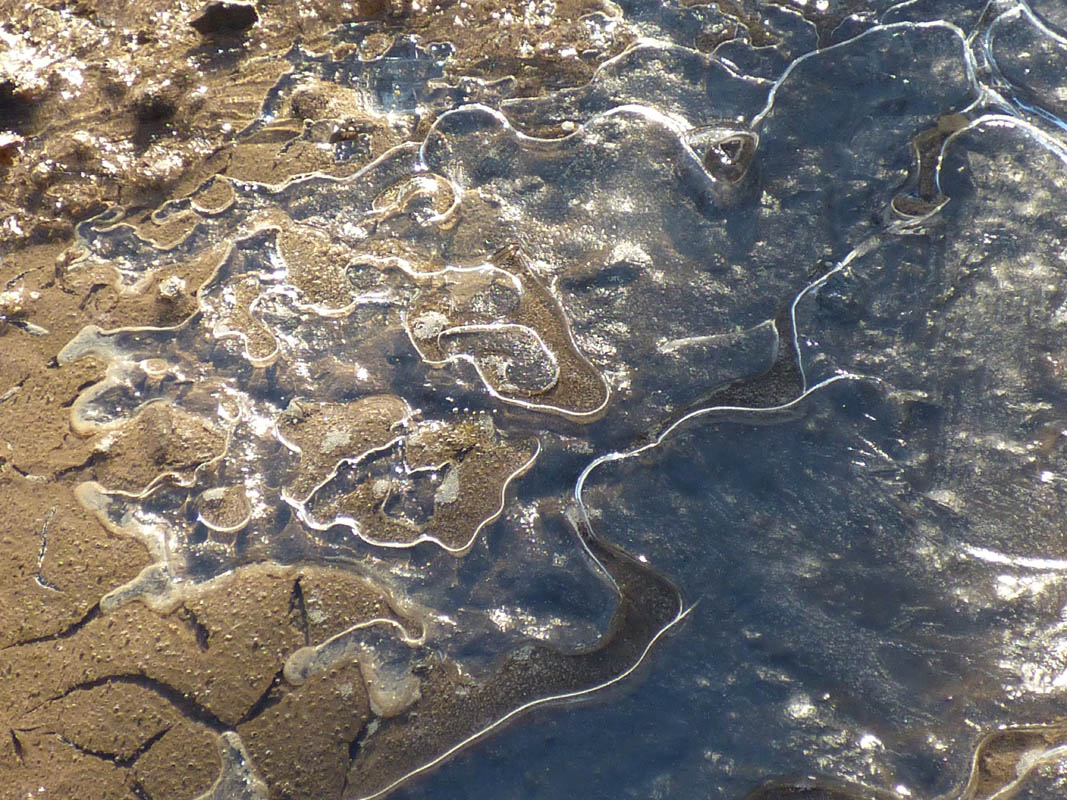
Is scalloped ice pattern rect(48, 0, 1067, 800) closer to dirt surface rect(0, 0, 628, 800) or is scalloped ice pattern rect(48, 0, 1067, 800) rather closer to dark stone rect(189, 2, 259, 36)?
dirt surface rect(0, 0, 628, 800)

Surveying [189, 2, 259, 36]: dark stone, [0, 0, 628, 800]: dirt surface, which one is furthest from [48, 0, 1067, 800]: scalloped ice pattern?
[189, 2, 259, 36]: dark stone

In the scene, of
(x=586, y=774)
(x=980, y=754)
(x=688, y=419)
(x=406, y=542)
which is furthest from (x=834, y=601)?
(x=406, y=542)

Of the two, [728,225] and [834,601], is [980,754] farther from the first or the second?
[728,225]

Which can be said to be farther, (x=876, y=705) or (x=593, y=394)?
(x=593, y=394)

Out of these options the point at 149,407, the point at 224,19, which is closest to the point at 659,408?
the point at 149,407

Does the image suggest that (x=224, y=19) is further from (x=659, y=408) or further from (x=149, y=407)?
(x=659, y=408)

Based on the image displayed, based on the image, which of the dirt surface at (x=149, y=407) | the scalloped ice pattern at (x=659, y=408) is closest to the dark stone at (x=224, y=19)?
the dirt surface at (x=149, y=407)

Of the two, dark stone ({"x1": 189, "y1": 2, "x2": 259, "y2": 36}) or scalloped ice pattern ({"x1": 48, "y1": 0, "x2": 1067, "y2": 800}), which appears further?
dark stone ({"x1": 189, "y1": 2, "x2": 259, "y2": 36})

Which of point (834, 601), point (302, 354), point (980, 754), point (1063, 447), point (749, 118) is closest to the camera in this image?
point (980, 754)

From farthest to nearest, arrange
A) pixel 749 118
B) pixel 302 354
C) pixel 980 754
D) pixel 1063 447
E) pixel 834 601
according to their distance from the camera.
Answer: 1. pixel 749 118
2. pixel 302 354
3. pixel 1063 447
4. pixel 834 601
5. pixel 980 754
